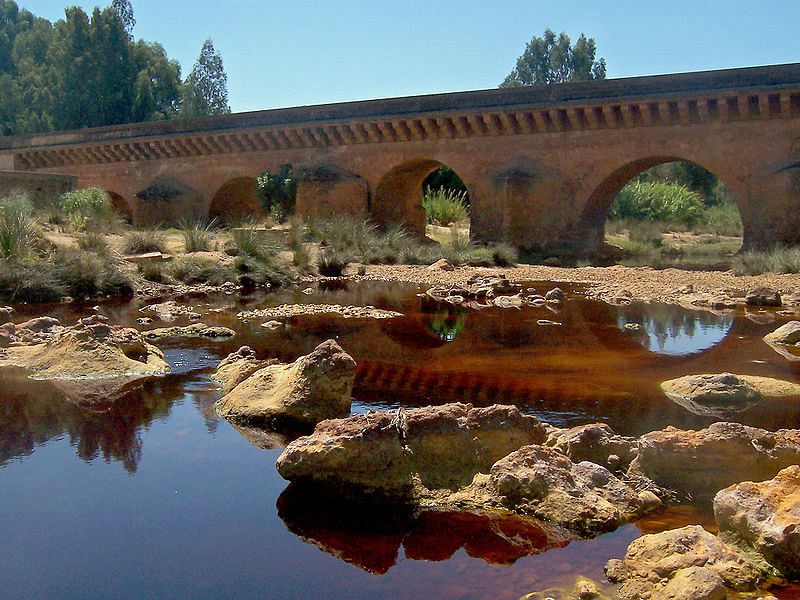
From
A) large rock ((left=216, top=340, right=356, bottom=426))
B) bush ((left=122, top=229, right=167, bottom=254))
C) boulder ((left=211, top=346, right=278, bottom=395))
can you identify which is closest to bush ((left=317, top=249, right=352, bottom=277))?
bush ((left=122, top=229, right=167, bottom=254))

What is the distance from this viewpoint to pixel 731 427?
15.9 feet

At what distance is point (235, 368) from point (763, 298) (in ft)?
29.9

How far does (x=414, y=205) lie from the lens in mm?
26219

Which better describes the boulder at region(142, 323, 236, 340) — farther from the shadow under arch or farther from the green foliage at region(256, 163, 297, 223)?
the green foliage at region(256, 163, 297, 223)

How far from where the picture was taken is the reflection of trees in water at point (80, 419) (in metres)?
5.59

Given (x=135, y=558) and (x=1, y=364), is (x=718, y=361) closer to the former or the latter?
(x=135, y=558)

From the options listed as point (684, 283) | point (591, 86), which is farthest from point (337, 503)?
point (591, 86)

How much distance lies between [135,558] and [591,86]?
737 inches

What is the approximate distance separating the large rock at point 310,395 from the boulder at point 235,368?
0.97 metres

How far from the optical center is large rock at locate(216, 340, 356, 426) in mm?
5883

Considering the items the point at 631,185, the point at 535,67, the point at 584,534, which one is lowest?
the point at 584,534

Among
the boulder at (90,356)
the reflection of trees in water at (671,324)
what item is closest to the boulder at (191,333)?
the boulder at (90,356)

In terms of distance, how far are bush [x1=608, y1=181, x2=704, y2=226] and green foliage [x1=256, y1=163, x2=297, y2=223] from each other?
1277 centimetres

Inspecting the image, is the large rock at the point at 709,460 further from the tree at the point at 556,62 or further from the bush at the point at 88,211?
the tree at the point at 556,62
